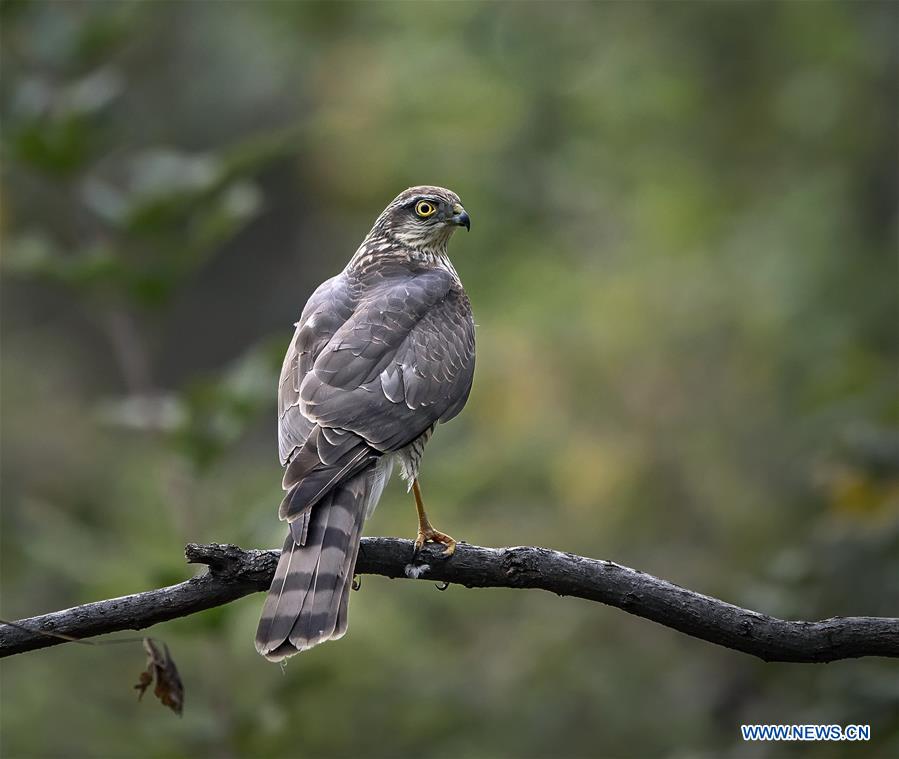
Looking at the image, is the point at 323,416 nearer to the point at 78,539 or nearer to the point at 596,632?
the point at 78,539

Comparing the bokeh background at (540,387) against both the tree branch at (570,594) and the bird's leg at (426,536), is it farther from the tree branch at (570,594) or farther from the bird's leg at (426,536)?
the tree branch at (570,594)

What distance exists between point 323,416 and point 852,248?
504 centimetres

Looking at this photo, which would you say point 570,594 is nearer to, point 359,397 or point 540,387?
point 359,397

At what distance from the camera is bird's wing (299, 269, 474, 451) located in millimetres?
4312

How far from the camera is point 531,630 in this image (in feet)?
20.6

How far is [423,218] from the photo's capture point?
5.66m

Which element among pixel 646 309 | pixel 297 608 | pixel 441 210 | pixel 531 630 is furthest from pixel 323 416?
pixel 646 309

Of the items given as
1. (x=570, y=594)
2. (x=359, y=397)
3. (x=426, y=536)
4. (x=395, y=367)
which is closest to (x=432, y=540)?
(x=426, y=536)

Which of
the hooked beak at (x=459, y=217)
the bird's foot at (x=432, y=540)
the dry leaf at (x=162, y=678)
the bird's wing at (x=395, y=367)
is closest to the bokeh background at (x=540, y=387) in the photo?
the bird's wing at (x=395, y=367)

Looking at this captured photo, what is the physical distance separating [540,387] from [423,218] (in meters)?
2.14

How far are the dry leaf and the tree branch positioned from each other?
114 mm

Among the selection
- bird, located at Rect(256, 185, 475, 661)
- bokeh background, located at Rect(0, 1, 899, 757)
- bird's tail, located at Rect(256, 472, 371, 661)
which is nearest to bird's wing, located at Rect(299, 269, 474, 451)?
bird, located at Rect(256, 185, 475, 661)

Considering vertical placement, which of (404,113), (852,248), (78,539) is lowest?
(78,539)

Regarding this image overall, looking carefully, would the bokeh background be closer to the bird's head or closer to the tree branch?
the bird's head
